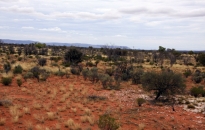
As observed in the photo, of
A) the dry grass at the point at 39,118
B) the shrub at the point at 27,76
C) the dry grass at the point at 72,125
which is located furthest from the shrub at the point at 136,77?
the dry grass at the point at 72,125

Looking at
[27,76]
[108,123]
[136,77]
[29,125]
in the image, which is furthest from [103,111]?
[27,76]

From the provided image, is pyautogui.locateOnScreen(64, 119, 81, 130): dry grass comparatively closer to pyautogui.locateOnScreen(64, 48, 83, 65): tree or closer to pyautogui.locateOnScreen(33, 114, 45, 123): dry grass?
pyautogui.locateOnScreen(33, 114, 45, 123): dry grass

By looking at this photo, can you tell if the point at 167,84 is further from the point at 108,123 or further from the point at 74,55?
the point at 74,55

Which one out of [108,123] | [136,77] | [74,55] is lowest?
[108,123]

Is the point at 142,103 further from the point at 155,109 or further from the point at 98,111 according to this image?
the point at 98,111

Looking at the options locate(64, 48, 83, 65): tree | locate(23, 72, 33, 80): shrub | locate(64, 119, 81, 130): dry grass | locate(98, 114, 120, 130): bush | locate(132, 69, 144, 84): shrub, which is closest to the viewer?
locate(98, 114, 120, 130): bush

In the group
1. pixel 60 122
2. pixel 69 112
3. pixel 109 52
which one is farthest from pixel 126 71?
pixel 109 52

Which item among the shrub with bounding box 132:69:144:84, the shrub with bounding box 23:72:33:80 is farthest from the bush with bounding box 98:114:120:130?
the shrub with bounding box 23:72:33:80

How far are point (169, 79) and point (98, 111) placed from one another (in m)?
6.44

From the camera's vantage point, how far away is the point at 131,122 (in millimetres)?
11875

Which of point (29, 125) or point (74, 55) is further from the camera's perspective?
point (74, 55)

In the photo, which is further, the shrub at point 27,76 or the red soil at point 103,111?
the shrub at point 27,76

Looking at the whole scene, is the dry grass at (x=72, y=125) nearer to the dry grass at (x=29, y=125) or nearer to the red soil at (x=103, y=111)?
the red soil at (x=103, y=111)

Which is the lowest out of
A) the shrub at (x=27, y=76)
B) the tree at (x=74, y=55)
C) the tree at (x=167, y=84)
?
the shrub at (x=27, y=76)
